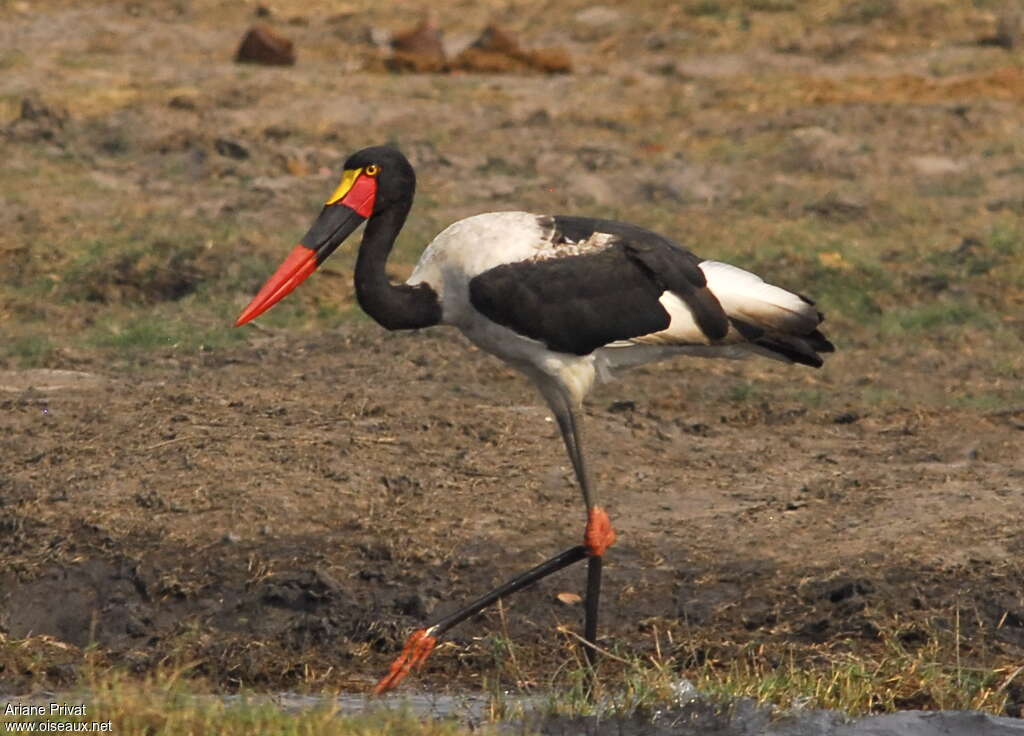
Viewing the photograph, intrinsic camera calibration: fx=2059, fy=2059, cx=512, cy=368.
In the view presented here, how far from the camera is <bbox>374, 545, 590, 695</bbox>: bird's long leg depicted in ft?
17.0

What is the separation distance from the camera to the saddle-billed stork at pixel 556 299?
5.28 m

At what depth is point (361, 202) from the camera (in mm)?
5508

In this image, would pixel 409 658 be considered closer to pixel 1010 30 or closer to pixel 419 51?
pixel 419 51

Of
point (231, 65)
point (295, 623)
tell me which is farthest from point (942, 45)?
point (295, 623)

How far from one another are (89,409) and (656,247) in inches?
93.2

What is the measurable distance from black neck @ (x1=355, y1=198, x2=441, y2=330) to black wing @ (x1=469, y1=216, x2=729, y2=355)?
135 millimetres

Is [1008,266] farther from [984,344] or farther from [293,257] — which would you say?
[293,257]

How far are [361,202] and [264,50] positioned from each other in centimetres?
912

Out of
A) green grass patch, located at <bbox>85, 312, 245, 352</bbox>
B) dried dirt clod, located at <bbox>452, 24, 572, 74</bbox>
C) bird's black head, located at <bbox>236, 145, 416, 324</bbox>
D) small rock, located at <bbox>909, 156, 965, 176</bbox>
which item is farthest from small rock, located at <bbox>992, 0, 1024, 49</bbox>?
bird's black head, located at <bbox>236, 145, 416, 324</bbox>

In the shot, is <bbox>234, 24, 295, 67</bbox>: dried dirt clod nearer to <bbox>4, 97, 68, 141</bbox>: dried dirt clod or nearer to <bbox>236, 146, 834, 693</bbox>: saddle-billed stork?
<bbox>4, 97, 68, 141</bbox>: dried dirt clod

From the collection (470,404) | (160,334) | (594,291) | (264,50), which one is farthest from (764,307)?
(264,50)

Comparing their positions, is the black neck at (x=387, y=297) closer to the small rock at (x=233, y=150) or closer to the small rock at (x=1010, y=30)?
the small rock at (x=233, y=150)

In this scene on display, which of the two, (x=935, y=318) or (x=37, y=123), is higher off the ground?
(x=37, y=123)

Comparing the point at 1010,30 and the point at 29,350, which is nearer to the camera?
the point at 29,350
